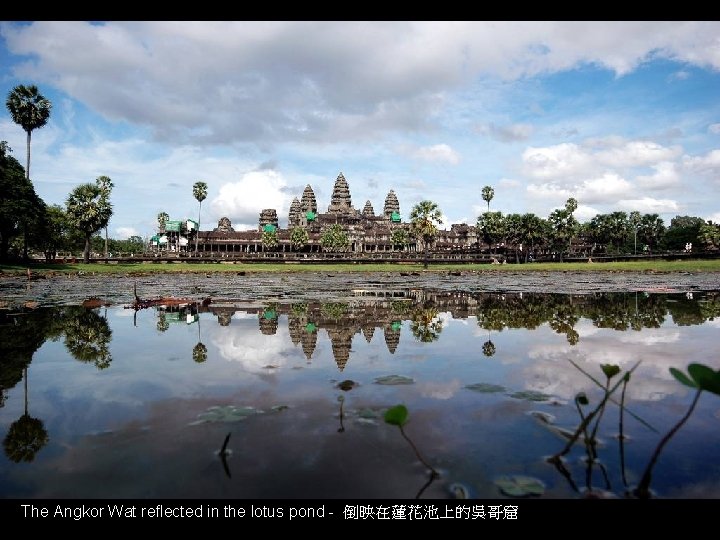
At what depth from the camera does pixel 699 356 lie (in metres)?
5.91

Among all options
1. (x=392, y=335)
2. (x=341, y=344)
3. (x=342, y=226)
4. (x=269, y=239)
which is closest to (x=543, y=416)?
(x=341, y=344)

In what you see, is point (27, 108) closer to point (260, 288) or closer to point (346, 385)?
point (260, 288)

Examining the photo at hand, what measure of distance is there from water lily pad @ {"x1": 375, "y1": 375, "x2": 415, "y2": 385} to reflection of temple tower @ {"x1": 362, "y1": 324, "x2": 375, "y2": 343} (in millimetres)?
2518

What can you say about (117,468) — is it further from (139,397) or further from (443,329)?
(443,329)

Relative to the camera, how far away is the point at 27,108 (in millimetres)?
48438

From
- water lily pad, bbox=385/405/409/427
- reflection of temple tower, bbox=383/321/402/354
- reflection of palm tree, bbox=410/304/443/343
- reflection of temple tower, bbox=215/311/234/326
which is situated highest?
water lily pad, bbox=385/405/409/427

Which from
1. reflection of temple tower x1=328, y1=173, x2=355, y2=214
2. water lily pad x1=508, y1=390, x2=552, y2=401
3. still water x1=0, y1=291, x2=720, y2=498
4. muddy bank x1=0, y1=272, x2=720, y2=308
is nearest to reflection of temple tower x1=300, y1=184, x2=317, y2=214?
reflection of temple tower x1=328, y1=173, x2=355, y2=214

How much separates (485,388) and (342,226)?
117011 millimetres

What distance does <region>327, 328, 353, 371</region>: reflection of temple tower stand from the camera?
19.6ft

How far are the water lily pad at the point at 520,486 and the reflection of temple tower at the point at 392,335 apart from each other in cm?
393

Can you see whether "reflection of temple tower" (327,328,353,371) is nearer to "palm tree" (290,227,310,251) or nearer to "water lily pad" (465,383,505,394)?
"water lily pad" (465,383,505,394)

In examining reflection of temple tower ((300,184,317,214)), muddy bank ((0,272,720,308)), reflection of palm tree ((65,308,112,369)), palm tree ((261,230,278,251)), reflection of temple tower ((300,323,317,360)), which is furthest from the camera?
reflection of temple tower ((300,184,317,214))
